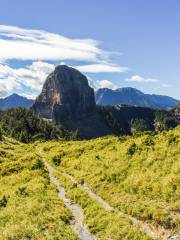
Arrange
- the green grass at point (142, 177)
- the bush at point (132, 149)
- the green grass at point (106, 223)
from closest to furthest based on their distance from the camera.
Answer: the green grass at point (106, 223)
the green grass at point (142, 177)
the bush at point (132, 149)

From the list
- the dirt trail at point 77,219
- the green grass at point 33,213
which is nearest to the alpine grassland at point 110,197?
the green grass at point 33,213

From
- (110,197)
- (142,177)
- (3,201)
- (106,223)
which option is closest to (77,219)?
(106,223)

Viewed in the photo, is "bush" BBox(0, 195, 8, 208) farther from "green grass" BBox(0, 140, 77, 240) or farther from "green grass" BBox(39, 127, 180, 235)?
"green grass" BBox(39, 127, 180, 235)

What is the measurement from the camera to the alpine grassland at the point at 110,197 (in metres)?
23.6

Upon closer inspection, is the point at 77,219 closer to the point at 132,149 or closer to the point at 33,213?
the point at 33,213

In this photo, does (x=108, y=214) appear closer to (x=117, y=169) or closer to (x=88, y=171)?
(x=117, y=169)

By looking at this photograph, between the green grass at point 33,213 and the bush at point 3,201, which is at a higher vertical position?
the green grass at point 33,213

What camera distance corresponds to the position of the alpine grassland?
23594mm

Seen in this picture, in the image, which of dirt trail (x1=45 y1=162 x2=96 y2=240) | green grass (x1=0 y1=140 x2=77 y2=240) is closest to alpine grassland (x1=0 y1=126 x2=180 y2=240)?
green grass (x1=0 y1=140 x2=77 y2=240)

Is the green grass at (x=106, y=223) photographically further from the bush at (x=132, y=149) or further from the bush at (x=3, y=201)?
the bush at (x=132, y=149)

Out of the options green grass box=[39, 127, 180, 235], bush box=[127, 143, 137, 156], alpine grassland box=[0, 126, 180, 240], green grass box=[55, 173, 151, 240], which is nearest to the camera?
green grass box=[55, 173, 151, 240]

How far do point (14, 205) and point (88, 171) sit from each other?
40.7ft

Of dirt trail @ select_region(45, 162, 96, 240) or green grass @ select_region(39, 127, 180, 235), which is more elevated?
green grass @ select_region(39, 127, 180, 235)

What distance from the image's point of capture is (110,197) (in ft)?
102
